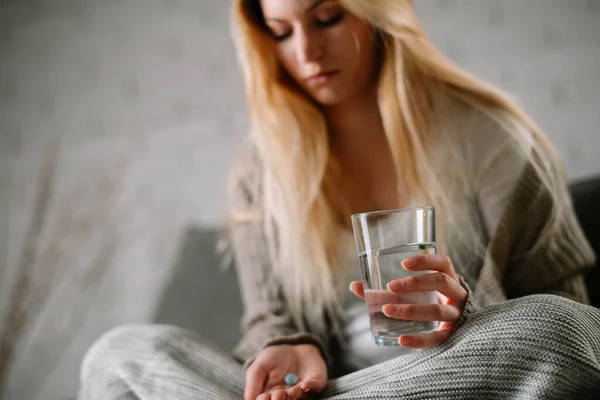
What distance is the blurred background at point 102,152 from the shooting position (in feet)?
6.04

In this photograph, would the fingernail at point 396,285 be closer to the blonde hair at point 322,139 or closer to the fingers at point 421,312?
the fingers at point 421,312

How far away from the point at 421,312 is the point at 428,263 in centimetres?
6

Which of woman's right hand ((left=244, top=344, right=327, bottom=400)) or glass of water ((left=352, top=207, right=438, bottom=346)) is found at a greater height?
glass of water ((left=352, top=207, right=438, bottom=346))

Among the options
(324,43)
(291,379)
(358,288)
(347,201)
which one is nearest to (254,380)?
(291,379)

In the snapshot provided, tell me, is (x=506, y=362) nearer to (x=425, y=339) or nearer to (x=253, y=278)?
(x=425, y=339)

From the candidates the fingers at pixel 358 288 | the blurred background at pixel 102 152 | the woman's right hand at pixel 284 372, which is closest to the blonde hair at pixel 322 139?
the woman's right hand at pixel 284 372

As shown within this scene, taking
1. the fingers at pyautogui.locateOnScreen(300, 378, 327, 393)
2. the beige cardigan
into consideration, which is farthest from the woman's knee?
the fingers at pyautogui.locateOnScreen(300, 378, 327, 393)

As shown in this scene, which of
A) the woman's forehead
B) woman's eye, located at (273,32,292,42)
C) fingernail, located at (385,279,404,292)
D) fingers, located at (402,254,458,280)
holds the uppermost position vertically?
the woman's forehead

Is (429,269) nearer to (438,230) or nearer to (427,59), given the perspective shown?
(438,230)

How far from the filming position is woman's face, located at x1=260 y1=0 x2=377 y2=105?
1.04 meters

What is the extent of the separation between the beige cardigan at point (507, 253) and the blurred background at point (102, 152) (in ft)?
2.58

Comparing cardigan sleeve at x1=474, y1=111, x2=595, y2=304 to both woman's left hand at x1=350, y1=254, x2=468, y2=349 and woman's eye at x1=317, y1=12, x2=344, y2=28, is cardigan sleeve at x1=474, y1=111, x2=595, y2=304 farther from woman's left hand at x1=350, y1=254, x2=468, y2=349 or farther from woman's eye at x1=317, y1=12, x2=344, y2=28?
woman's eye at x1=317, y1=12, x2=344, y2=28

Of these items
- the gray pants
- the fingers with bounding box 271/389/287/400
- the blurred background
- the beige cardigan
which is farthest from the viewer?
the blurred background

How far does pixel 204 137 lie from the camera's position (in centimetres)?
186
